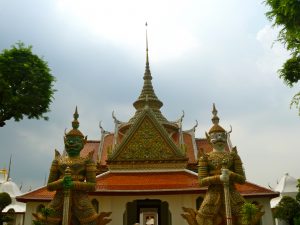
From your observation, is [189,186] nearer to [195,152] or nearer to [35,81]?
[195,152]

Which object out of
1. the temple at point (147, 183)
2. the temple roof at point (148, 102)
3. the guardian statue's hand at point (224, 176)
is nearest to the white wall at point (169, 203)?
the temple at point (147, 183)

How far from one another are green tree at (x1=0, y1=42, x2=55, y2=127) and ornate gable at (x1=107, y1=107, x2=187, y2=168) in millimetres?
3792

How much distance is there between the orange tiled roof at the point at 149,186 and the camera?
12961 millimetres

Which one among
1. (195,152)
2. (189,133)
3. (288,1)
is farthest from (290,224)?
(288,1)

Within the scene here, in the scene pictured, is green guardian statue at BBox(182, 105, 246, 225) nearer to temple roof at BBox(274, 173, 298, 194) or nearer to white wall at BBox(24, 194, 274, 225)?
white wall at BBox(24, 194, 274, 225)

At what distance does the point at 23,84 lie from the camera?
12.0 meters

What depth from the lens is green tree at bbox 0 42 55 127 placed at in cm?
1152

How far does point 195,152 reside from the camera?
1733 cm

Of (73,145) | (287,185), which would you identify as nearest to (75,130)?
(73,145)

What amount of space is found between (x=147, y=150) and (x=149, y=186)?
1.98 metres

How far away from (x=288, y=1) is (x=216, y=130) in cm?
422

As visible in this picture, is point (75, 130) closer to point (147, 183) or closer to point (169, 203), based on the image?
point (147, 183)

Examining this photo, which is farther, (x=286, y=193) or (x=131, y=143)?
(x=286, y=193)

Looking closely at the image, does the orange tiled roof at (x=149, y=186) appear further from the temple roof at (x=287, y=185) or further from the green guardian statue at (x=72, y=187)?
the temple roof at (x=287, y=185)
